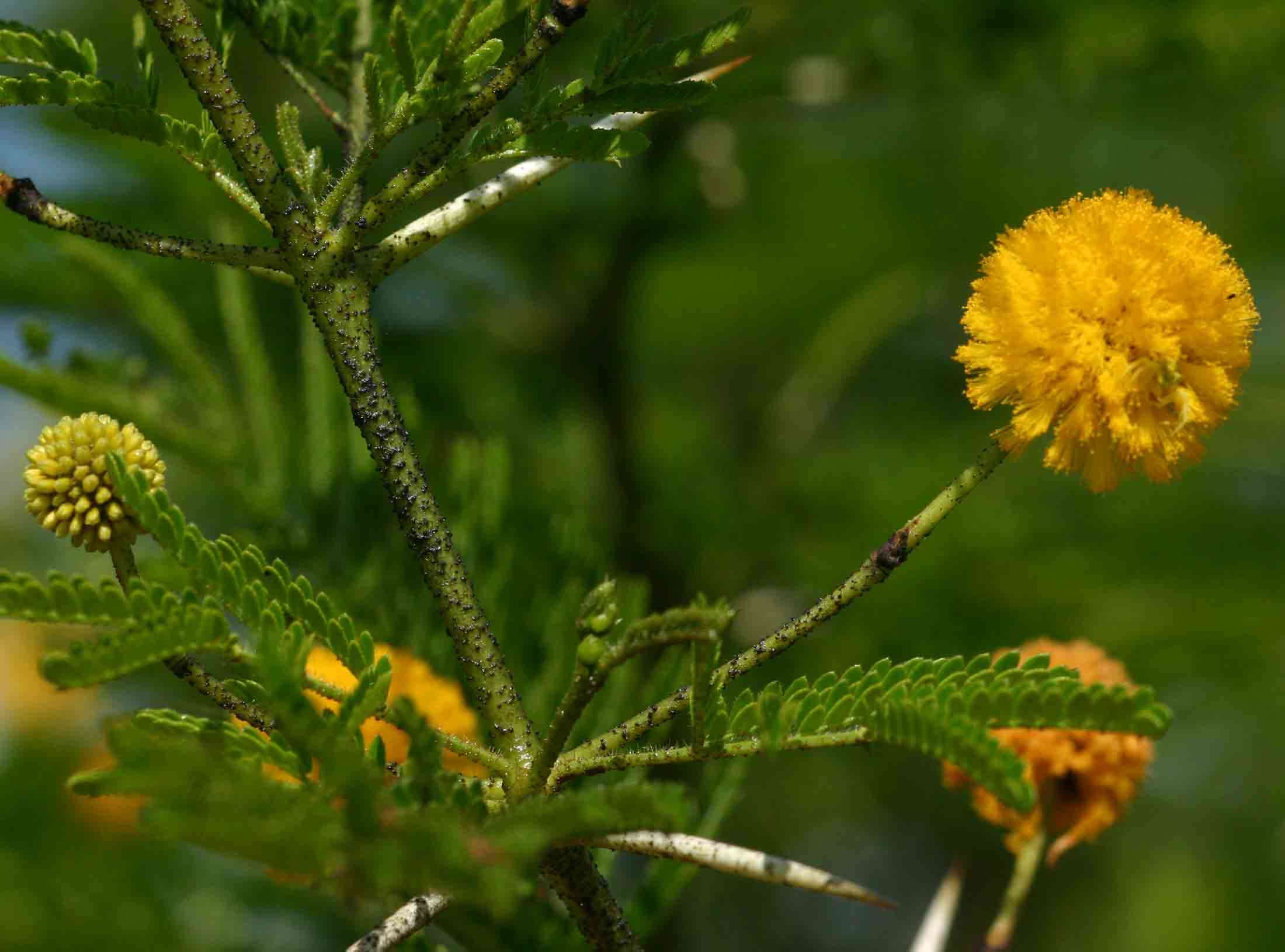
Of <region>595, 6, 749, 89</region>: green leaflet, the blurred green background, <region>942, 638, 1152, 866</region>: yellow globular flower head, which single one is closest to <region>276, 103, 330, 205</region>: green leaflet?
<region>595, 6, 749, 89</region>: green leaflet

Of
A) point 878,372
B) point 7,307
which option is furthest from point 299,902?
point 878,372

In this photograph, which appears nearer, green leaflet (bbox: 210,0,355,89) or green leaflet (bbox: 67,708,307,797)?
green leaflet (bbox: 67,708,307,797)

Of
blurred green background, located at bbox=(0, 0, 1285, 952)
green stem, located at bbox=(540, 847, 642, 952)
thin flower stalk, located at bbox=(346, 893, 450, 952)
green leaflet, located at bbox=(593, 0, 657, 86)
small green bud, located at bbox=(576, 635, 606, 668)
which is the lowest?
thin flower stalk, located at bbox=(346, 893, 450, 952)

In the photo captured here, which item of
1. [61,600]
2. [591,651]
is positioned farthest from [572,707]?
[61,600]

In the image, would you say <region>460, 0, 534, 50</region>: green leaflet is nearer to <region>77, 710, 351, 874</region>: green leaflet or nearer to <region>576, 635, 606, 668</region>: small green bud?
<region>576, 635, 606, 668</region>: small green bud

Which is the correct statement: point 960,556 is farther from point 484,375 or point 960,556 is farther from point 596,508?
point 484,375

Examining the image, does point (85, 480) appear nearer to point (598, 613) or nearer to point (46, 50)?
point (46, 50)
